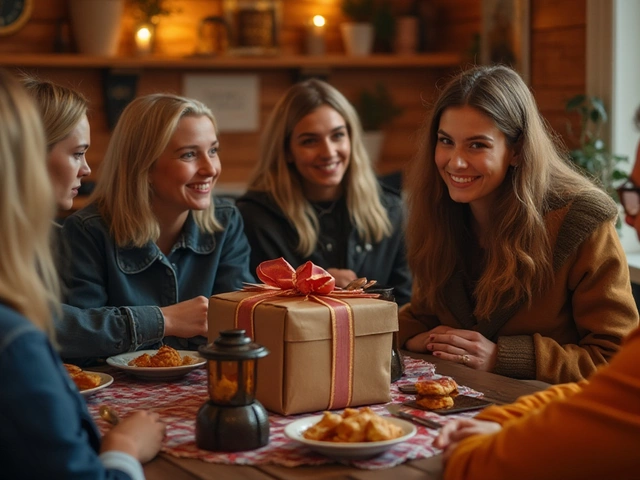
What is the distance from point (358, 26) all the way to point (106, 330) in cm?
335

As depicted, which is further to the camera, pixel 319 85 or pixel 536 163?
Answer: pixel 319 85

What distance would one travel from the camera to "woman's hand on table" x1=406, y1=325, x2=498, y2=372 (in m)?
2.07

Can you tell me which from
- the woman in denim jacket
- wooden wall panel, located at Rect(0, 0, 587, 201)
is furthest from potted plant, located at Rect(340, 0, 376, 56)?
the woman in denim jacket

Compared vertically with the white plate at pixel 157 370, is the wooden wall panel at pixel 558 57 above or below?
above

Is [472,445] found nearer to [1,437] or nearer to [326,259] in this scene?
[1,437]

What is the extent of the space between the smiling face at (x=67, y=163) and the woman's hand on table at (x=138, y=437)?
958mm

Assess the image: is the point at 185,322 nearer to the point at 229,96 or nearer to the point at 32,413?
the point at 32,413

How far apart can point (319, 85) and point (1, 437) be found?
2.35 metres

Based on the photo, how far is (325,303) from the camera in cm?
164

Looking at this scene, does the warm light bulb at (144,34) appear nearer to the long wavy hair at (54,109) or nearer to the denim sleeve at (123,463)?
the long wavy hair at (54,109)

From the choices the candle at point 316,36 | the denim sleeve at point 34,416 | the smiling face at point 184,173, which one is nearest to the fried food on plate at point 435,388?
the denim sleeve at point 34,416

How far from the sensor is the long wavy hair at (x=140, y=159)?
2430mm

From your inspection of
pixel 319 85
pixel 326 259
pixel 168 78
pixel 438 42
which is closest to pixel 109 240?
pixel 326 259

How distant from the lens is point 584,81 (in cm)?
395
